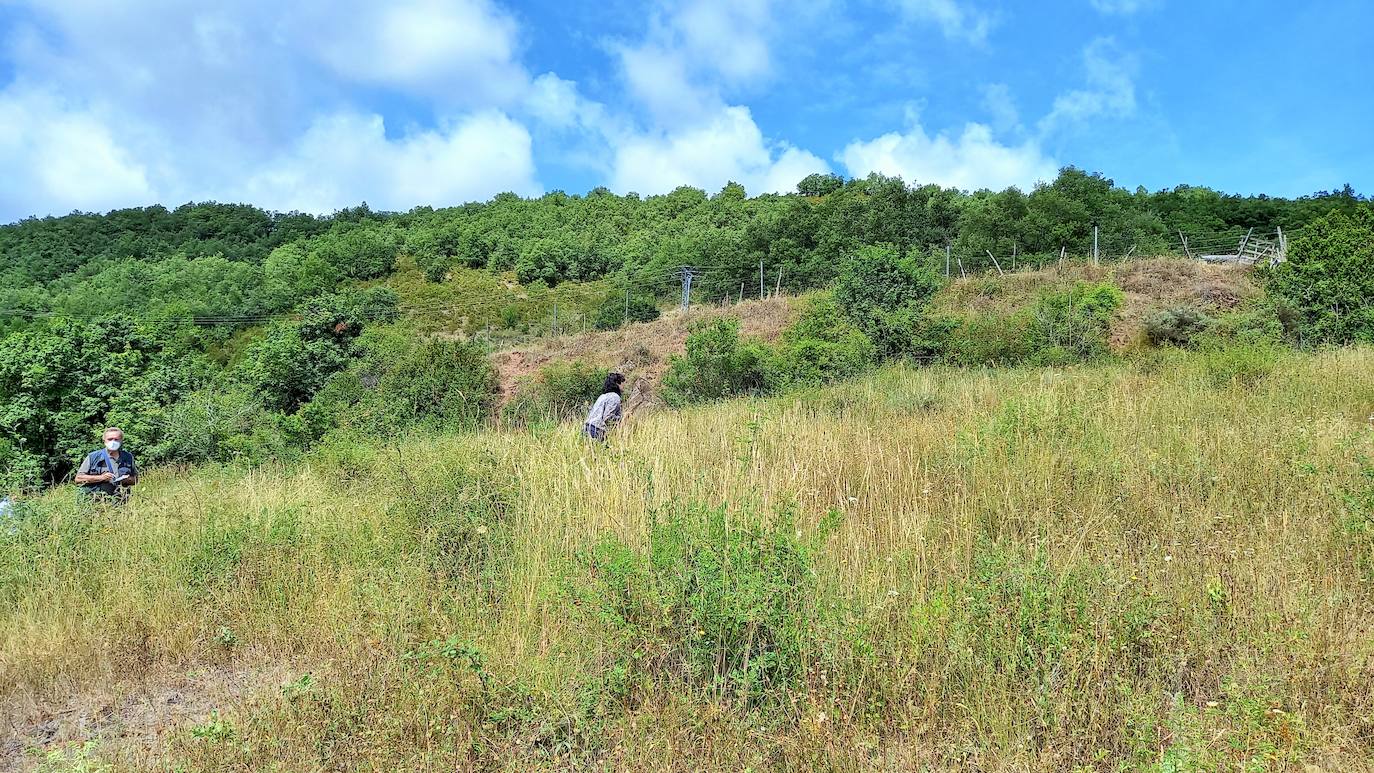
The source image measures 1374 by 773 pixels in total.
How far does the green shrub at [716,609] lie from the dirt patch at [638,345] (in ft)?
74.6

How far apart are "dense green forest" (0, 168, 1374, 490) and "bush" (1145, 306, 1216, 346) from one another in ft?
7.17

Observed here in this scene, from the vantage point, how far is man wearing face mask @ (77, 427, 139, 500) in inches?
305

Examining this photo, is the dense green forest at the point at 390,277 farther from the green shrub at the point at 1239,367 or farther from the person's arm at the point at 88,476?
the green shrub at the point at 1239,367

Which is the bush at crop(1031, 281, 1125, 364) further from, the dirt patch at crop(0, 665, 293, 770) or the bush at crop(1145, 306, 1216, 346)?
the dirt patch at crop(0, 665, 293, 770)

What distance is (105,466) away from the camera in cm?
805

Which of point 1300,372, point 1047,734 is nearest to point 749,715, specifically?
point 1047,734

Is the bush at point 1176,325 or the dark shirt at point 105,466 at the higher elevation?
the bush at point 1176,325

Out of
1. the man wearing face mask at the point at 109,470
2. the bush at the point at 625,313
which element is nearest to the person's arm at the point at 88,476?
the man wearing face mask at the point at 109,470

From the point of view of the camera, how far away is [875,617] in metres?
2.87

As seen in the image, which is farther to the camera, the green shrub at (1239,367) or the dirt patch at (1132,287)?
the dirt patch at (1132,287)

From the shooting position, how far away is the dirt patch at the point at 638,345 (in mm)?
29719

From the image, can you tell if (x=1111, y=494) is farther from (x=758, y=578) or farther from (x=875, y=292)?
(x=875, y=292)

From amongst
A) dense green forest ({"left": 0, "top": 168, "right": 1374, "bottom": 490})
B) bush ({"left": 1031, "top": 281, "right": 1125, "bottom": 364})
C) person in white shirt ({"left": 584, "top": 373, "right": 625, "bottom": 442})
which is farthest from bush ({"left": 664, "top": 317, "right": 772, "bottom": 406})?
person in white shirt ({"left": 584, "top": 373, "right": 625, "bottom": 442})

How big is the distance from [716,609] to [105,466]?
8582mm
